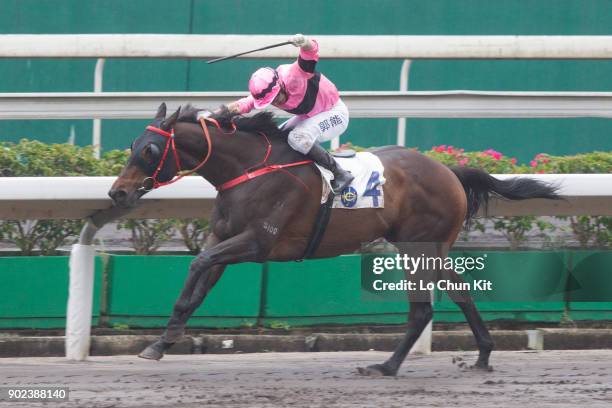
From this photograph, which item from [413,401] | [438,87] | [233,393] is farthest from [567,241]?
[438,87]

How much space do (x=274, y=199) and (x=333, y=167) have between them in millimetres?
409

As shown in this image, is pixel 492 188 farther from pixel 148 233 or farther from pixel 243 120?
pixel 148 233

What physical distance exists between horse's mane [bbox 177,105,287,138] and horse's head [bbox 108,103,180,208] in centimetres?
23

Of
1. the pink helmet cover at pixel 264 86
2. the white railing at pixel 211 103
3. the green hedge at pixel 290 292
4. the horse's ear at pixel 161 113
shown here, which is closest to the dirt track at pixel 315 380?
the green hedge at pixel 290 292

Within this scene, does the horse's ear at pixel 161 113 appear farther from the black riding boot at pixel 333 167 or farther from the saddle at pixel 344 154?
the saddle at pixel 344 154

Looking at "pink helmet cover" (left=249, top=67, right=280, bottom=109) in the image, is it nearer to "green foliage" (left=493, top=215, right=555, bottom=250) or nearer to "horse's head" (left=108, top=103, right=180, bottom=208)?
"horse's head" (left=108, top=103, right=180, bottom=208)

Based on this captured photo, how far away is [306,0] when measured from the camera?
1260 cm

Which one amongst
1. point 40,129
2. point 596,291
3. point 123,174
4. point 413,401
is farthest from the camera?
point 40,129

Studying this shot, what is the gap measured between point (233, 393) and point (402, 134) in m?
3.26

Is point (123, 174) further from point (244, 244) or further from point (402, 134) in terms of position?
point (402, 134)

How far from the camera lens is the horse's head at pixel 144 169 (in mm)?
6457

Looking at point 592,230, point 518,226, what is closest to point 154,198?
point 518,226

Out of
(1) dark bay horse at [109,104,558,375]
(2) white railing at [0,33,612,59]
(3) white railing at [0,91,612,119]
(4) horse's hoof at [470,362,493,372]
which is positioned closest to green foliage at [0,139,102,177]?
(3) white railing at [0,91,612,119]

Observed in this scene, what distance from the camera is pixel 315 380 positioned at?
651 centimetres
